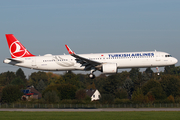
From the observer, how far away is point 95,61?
50.0m

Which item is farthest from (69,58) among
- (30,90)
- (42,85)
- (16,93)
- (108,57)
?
(42,85)

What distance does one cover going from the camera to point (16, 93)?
99.4 meters

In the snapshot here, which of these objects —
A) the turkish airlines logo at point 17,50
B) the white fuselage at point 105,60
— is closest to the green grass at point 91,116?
the white fuselage at point 105,60

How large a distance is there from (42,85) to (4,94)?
238 feet

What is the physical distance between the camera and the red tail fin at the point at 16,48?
5528 cm

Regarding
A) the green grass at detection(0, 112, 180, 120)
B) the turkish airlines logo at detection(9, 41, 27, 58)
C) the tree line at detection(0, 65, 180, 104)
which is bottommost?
the green grass at detection(0, 112, 180, 120)

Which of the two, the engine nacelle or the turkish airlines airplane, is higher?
the turkish airlines airplane

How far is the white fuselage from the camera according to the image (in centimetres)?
5034

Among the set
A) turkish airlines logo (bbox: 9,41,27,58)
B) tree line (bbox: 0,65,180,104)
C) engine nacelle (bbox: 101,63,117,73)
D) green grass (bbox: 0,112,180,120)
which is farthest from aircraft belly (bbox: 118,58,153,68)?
tree line (bbox: 0,65,180,104)

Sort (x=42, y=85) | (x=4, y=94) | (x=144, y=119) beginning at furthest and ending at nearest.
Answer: (x=42, y=85)
(x=4, y=94)
(x=144, y=119)

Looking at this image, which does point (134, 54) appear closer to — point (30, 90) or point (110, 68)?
point (110, 68)

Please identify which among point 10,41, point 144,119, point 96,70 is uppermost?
point 10,41

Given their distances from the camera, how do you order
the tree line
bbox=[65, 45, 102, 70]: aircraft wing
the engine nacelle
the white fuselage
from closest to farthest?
bbox=[65, 45, 102, 70]: aircraft wing → the engine nacelle → the white fuselage → the tree line

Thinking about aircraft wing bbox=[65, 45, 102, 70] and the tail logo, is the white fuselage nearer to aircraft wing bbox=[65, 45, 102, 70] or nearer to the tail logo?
aircraft wing bbox=[65, 45, 102, 70]
